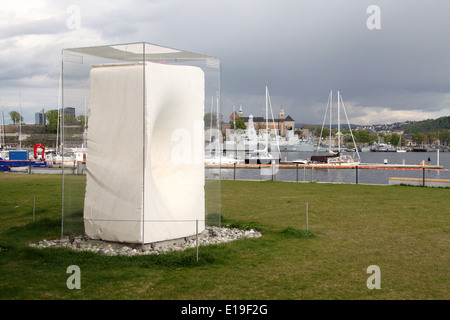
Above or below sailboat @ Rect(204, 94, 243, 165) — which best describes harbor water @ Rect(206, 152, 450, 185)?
below

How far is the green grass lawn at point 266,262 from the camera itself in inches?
267

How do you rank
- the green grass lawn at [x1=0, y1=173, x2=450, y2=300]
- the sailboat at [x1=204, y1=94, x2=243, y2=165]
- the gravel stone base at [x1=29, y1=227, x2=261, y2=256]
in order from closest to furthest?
1. the green grass lawn at [x1=0, y1=173, x2=450, y2=300]
2. the gravel stone base at [x1=29, y1=227, x2=261, y2=256]
3. the sailboat at [x1=204, y1=94, x2=243, y2=165]

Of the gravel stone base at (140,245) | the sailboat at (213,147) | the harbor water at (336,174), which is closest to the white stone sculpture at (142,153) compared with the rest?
the gravel stone base at (140,245)

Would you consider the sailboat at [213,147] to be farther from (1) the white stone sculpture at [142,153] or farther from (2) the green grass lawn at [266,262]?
(2) the green grass lawn at [266,262]

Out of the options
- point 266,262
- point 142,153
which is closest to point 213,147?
point 142,153

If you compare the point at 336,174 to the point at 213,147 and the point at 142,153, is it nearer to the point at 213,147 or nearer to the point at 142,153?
the point at 213,147

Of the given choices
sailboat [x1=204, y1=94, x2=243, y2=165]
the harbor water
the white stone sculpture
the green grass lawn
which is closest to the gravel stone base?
the white stone sculpture

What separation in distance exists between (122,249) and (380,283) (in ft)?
17.4

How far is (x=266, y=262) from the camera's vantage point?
8.53 m

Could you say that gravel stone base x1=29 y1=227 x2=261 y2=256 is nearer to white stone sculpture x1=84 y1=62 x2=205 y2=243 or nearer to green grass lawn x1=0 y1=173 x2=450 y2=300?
white stone sculpture x1=84 y1=62 x2=205 y2=243

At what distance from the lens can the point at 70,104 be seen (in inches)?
418

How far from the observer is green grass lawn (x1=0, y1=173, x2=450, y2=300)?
6770 mm
